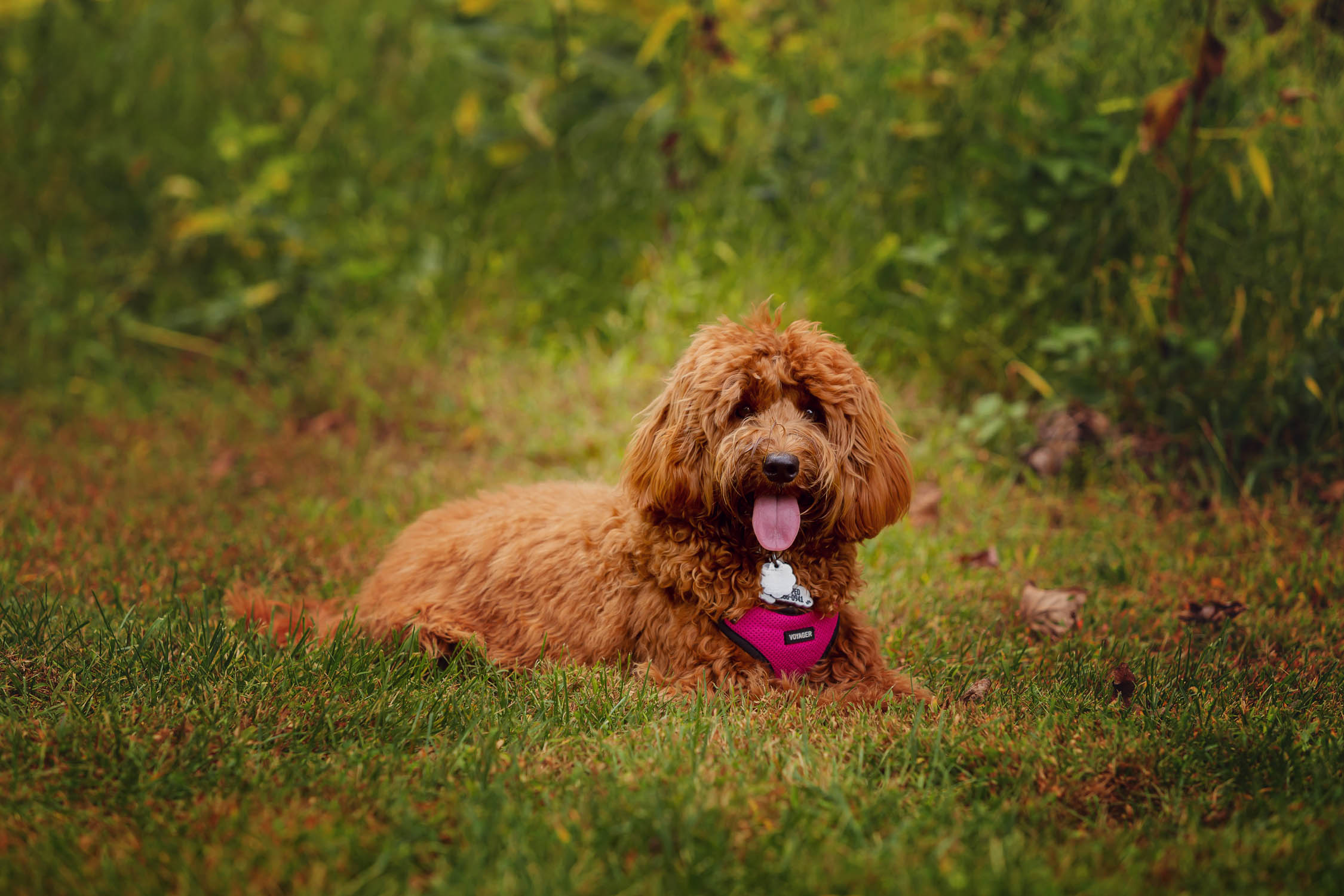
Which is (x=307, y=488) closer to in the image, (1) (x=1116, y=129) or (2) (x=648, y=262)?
(2) (x=648, y=262)

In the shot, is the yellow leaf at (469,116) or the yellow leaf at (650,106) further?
the yellow leaf at (469,116)

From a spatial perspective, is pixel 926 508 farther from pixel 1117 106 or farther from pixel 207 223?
pixel 207 223

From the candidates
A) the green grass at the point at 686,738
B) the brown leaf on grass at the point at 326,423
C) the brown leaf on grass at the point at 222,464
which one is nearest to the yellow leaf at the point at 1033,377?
the green grass at the point at 686,738

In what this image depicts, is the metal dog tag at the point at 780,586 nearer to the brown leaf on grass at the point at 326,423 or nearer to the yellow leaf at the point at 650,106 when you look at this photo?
the brown leaf on grass at the point at 326,423

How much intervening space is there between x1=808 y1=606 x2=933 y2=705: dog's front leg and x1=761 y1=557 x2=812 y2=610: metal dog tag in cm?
19

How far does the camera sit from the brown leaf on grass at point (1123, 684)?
11.0 feet

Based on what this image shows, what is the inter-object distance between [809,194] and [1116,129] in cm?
196

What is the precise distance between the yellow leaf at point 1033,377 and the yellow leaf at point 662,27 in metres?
2.76

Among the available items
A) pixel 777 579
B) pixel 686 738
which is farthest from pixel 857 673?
pixel 686 738

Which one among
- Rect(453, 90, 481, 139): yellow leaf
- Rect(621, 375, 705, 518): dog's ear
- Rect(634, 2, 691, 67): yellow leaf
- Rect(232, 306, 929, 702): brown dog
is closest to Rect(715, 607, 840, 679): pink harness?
Rect(232, 306, 929, 702): brown dog

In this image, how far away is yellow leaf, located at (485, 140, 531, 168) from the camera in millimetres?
7332

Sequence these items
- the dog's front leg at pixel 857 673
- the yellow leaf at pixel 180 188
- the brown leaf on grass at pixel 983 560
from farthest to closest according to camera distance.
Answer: the yellow leaf at pixel 180 188 < the brown leaf on grass at pixel 983 560 < the dog's front leg at pixel 857 673

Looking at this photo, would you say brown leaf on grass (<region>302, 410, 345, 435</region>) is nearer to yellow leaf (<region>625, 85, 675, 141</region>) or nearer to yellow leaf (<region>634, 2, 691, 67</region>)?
yellow leaf (<region>625, 85, 675, 141</region>)

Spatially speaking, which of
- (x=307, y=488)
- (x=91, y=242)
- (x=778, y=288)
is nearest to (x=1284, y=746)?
(x=778, y=288)
